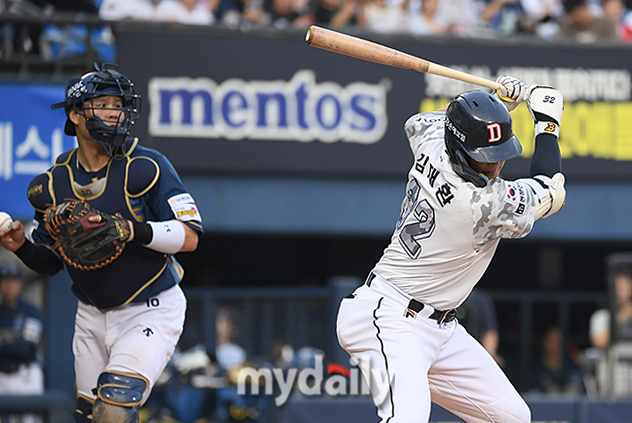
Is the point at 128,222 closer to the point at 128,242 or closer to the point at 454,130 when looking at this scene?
the point at 128,242

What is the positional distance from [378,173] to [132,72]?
2.61m

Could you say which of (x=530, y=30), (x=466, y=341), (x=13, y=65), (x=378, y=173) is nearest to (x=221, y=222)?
(x=378, y=173)

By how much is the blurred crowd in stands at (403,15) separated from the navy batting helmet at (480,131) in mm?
5078

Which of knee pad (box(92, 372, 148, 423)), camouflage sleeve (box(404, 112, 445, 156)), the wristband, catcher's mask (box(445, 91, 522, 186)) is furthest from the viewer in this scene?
camouflage sleeve (box(404, 112, 445, 156))

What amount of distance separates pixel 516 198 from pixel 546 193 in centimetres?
23

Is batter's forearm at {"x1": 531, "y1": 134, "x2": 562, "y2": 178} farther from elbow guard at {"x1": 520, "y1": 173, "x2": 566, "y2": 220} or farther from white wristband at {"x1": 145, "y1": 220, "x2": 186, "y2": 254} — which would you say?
white wristband at {"x1": 145, "y1": 220, "x2": 186, "y2": 254}

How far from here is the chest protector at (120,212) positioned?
443 cm

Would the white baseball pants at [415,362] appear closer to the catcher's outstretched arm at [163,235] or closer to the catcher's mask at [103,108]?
the catcher's outstretched arm at [163,235]

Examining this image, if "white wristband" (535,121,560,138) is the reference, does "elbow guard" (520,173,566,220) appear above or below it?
below

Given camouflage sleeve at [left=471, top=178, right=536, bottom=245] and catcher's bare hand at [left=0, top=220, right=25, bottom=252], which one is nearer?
camouflage sleeve at [left=471, top=178, right=536, bottom=245]

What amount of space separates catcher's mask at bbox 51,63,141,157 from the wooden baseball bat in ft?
3.13

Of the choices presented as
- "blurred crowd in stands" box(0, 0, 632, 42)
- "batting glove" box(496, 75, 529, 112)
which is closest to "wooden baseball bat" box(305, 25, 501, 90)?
"batting glove" box(496, 75, 529, 112)

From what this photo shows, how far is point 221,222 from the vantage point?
8.98 metres

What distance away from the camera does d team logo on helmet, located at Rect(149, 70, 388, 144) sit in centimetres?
873
